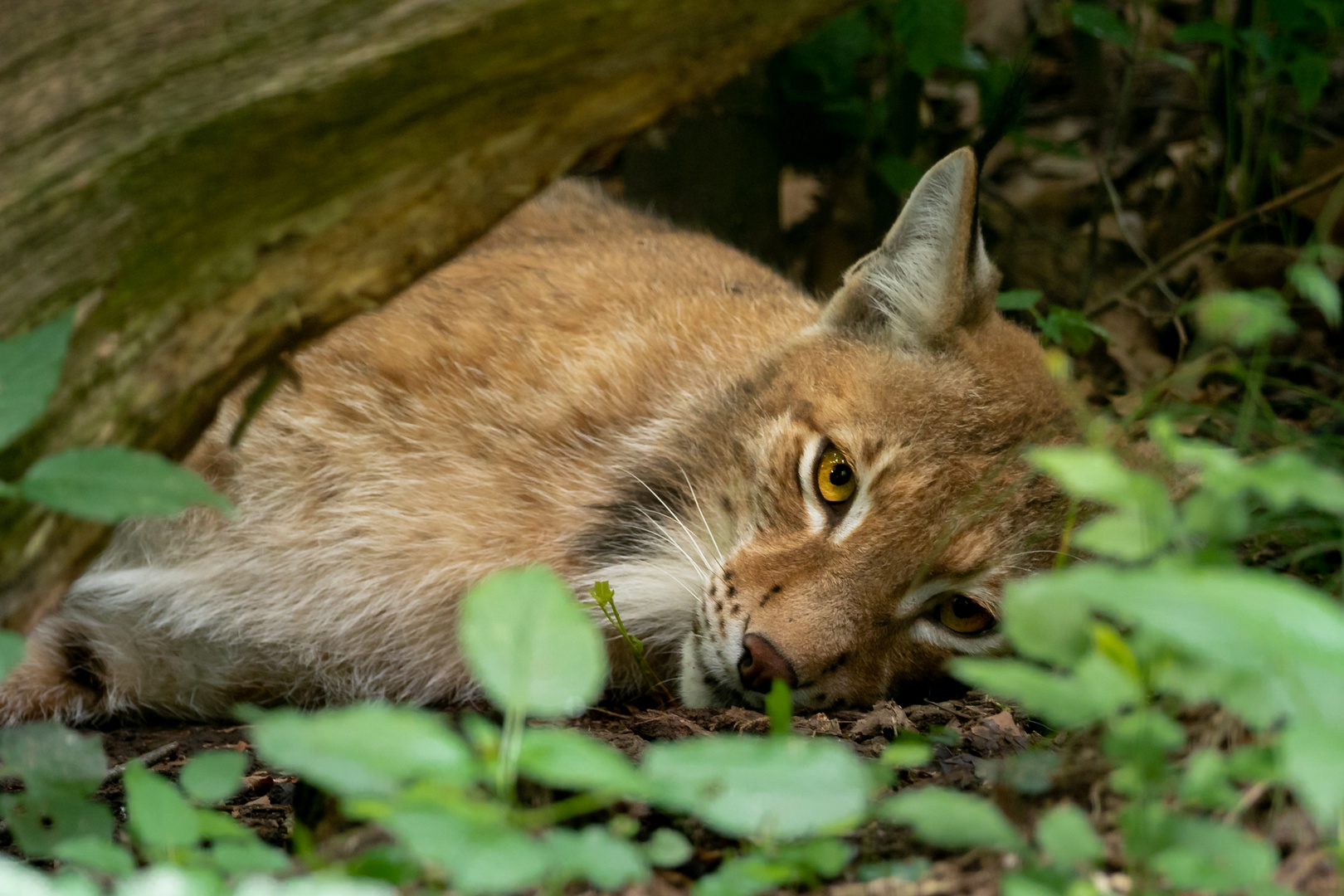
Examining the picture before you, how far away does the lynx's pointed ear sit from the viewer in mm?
3096

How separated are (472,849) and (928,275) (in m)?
2.39

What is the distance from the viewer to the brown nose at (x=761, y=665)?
279 centimetres

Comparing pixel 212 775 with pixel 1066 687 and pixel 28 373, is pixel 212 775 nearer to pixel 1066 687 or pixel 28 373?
pixel 28 373

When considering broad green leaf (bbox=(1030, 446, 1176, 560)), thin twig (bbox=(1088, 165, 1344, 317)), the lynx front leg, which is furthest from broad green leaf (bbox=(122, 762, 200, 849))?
thin twig (bbox=(1088, 165, 1344, 317))

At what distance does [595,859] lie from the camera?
54.9 inches

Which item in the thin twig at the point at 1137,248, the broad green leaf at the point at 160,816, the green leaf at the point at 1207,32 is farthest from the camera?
the thin twig at the point at 1137,248

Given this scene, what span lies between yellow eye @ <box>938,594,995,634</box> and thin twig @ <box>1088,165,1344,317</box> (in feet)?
6.82

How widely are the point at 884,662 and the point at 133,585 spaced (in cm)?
209

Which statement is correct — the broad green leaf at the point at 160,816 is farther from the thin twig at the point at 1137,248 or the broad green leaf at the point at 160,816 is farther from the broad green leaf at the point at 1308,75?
the broad green leaf at the point at 1308,75

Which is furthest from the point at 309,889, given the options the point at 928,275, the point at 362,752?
the point at 928,275

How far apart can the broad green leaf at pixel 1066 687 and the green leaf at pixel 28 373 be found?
130 centimetres

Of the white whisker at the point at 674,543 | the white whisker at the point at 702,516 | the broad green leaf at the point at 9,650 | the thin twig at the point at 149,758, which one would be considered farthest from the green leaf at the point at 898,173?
the broad green leaf at the point at 9,650

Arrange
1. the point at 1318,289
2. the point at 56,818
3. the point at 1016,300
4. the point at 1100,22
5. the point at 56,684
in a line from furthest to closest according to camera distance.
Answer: the point at 1100,22 < the point at 1016,300 < the point at 56,684 < the point at 56,818 < the point at 1318,289

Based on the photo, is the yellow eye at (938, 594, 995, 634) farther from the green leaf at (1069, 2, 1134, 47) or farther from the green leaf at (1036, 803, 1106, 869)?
the green leaf at (1069, 2, 1134, 47)
